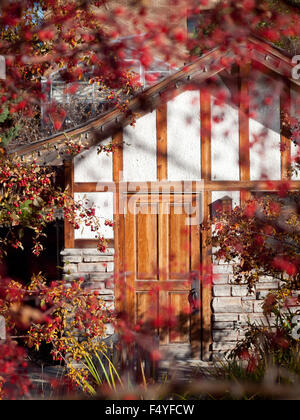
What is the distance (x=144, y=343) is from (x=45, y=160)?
2.72m

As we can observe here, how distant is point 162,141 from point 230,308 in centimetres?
270

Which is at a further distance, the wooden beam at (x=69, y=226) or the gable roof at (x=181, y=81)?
the wooden beam at (x=69, y=226)

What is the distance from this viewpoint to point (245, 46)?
6.55 m

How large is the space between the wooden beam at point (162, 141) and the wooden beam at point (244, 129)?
1.14 metres

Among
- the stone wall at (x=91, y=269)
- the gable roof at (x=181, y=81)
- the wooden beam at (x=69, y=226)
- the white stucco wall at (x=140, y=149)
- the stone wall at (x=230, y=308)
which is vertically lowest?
the stone wall at (x=230, y=308)

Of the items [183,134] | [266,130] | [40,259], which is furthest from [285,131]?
[40,259]

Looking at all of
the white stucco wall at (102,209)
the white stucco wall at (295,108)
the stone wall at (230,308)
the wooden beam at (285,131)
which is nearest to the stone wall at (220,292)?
the stone wall at (230,308)

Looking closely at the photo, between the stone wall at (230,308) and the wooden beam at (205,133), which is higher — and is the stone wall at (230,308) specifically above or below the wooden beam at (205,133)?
below

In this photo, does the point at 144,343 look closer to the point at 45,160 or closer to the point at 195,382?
the point at 195,382

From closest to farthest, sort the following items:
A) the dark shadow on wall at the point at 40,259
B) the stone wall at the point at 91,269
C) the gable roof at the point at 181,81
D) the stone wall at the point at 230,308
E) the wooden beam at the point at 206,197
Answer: the gable roof at the point at 181,81 → the stone wall at the point at 91,269 → the stone wall at the point at 230,308 → the wooden beam at the point at 206,197 → the dark shadow on wall at the point at 40,259

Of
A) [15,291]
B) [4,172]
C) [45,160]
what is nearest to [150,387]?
[15,291]

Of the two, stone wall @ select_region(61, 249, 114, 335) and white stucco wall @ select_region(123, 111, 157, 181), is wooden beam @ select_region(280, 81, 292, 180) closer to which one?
white stucco wall @ select_region(123, 111, 157, 181)

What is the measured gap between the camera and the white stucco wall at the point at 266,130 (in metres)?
6.73

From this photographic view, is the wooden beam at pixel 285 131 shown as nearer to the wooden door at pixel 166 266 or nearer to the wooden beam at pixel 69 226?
the wooden door at pixel 166 266
